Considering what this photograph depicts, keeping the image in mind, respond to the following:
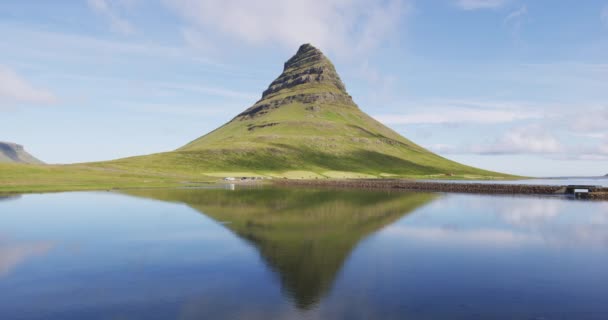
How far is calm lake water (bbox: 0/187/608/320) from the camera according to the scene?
21.2 m

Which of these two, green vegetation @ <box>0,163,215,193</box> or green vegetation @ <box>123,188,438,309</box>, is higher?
green vegetation @ <box>0,163,215,193</box>

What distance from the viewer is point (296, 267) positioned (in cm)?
2914

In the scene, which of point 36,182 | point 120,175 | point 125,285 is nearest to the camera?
point 125,285

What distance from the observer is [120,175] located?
140250 mm

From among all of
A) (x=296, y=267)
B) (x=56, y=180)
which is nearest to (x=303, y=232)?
(x=296, y=267)

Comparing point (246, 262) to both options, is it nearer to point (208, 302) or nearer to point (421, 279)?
point (208, 302)

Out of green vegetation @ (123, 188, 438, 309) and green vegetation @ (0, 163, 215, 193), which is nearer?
green vegetation @ (123, 188, 438, 309)

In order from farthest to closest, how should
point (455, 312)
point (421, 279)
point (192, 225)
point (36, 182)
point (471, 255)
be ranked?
point (36, 182), point (192, 225), point (471, 255), point (421, 279), point (455, 312)

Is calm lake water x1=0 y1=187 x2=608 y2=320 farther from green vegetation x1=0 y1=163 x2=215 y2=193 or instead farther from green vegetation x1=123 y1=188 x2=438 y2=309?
green vegetation x1=0 y1=163 x2=215 y2=193

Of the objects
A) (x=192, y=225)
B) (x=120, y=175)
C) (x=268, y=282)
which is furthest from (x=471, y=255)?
(x=120, y=175)

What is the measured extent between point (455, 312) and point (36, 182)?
390 feet

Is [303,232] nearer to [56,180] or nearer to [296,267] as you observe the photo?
[296,267]

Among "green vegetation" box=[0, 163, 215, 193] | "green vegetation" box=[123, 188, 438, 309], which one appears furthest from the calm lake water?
"green vegetation" box=[0, 163, 215, 193]

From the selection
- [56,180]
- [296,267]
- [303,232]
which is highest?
[56,180]
